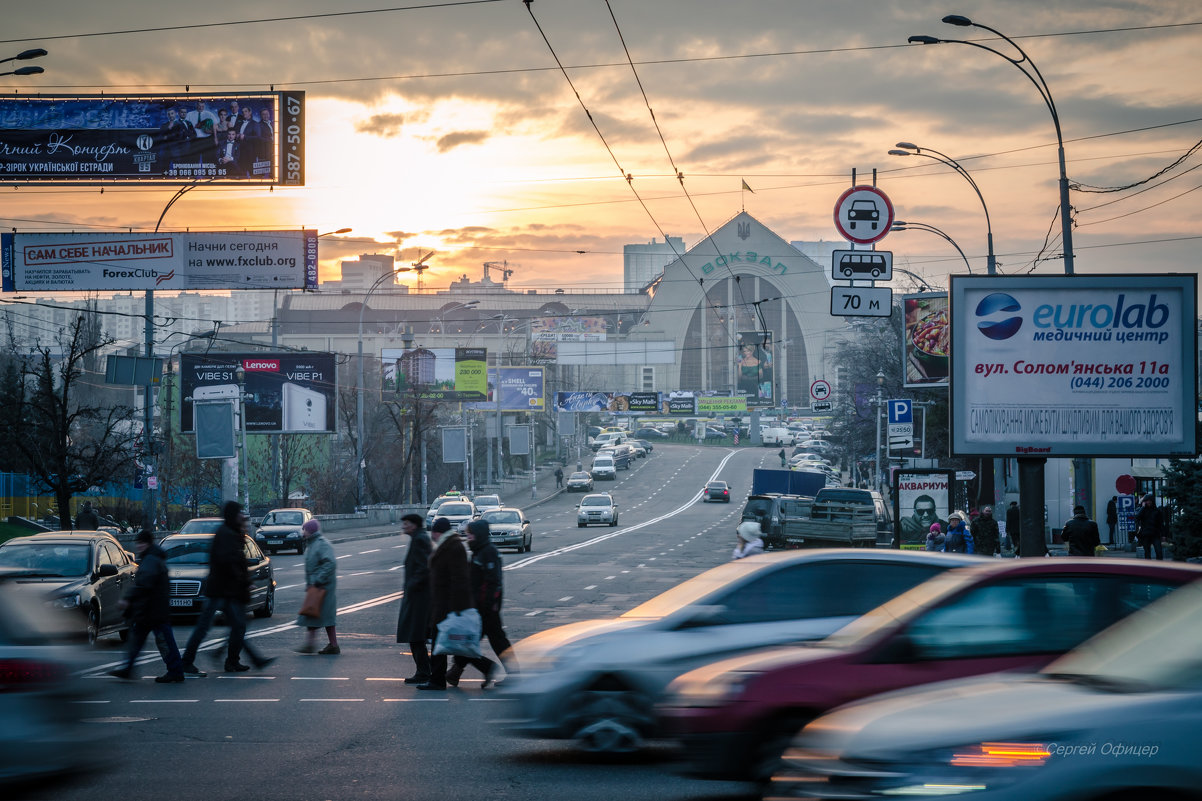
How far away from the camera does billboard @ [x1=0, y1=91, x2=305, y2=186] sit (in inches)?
1590

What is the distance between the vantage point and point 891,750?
4.83 meters

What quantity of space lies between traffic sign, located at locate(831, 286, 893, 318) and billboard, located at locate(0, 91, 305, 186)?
23.5 meters

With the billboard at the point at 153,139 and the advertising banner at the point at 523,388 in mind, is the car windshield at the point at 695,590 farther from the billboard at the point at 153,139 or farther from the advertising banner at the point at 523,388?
the advertising banner at the point at 523,388

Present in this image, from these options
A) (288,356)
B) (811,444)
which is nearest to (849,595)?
(288,356)

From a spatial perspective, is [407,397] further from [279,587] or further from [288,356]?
[279,587]

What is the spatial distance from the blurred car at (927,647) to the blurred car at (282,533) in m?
35.9

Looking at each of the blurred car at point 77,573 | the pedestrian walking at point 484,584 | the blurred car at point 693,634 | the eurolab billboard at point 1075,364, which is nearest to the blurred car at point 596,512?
the eurolab billboard at point 1075,364

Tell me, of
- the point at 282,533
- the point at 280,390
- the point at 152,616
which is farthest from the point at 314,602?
the point at 280,390

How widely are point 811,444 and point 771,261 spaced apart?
23015mm

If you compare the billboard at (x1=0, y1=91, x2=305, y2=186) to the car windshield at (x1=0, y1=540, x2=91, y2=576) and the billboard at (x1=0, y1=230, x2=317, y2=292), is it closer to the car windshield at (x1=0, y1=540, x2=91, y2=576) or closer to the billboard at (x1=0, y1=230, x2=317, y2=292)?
the billboard at (x1=0, y1=230, x2=317, y2=292)

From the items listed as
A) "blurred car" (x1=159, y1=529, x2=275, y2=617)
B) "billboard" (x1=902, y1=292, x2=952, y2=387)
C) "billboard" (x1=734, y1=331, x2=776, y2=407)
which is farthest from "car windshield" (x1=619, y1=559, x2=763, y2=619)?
"billboard" (x1=734, y1=331, x2=776, y2=407)

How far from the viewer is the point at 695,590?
9211mm

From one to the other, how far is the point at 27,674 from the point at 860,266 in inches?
747

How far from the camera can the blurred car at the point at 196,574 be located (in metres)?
18.7
